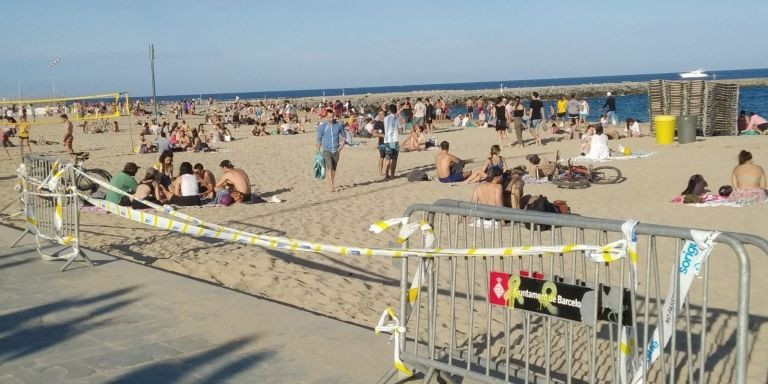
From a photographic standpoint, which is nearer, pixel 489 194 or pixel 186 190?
pixel 489 194

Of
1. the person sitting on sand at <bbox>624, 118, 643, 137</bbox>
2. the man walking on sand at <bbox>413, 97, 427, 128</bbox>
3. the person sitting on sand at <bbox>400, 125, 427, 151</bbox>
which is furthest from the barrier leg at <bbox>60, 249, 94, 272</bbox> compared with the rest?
the person sitting on sand at <bbox>624, 118, 643, 137</bbox>

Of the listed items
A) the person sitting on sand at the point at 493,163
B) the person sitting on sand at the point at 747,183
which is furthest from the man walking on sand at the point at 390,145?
the person sitting on sand at the point at 747,183

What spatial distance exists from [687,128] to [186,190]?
14209 mm

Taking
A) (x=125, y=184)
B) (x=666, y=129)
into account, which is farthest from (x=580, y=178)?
(x=125, y=184)

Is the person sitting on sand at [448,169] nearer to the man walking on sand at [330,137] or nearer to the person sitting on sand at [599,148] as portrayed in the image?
the man walking on sand at [330,137]

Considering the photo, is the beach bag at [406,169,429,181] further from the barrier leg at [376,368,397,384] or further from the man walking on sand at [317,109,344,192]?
the barrier leg at [376,368,397,384]

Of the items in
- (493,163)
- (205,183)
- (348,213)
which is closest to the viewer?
(348,213)

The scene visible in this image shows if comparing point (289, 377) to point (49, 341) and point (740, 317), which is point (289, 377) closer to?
point (49, 341)

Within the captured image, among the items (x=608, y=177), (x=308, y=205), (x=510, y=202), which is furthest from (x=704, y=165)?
(x=308, y=205)

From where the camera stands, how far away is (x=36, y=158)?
9.51 m

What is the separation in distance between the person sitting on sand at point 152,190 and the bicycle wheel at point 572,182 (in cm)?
727

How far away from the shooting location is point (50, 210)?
9328mm

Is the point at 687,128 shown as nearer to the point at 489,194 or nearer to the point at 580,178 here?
the point at 580,178

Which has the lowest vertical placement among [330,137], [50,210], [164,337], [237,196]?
[164,337]
